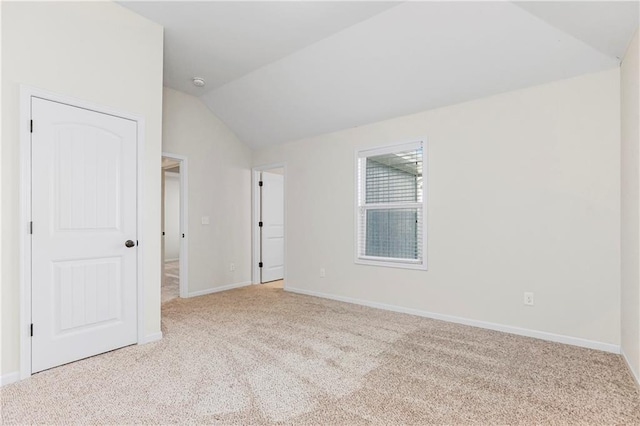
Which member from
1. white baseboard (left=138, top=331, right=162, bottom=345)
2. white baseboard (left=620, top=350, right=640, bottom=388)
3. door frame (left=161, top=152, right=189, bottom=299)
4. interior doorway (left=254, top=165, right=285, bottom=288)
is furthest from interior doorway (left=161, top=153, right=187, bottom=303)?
white baseboard (left=620, top=350, right=640, bottom=388)

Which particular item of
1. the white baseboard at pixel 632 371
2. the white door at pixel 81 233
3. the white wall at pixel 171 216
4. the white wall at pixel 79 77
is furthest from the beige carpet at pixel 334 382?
the white wall at pixel 171 216

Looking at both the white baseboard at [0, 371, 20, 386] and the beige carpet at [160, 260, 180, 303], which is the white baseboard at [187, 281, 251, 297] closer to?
the beige carpet at [160, 260, 180, 303]

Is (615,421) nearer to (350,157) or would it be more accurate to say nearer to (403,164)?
(403,164)

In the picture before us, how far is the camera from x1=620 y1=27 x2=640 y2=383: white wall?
2232 mm

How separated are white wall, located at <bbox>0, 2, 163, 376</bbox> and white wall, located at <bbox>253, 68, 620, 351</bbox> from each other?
247 centimetres

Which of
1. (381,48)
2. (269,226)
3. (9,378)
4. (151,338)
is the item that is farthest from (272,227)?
(9,378)

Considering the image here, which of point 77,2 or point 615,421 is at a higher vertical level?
point 77,2

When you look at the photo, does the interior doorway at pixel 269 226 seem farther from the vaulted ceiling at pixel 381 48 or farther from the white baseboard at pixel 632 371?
the white baseboard at pixel 632 371

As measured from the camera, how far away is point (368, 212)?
4355 millimetres

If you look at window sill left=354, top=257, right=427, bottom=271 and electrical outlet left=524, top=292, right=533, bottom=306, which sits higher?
window sill left=354, top=257, right=427, bottom=271

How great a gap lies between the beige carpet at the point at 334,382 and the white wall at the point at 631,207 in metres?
0.30

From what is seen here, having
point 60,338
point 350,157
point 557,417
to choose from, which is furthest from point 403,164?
point 60,338

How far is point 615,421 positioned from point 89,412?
116 inches

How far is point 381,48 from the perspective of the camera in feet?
10.3
